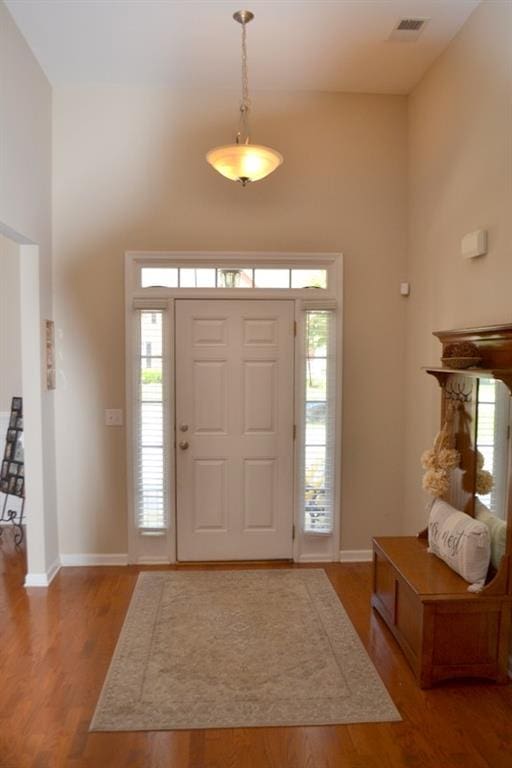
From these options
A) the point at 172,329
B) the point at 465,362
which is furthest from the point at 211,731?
the point at 172,329

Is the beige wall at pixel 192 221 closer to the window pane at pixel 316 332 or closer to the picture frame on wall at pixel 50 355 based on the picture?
the picture frame on wall at pixel 50 355

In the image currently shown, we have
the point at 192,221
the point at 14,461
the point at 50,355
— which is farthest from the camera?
the point at 14,461

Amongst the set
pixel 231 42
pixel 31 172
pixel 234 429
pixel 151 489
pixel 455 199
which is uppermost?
pixel 231 42

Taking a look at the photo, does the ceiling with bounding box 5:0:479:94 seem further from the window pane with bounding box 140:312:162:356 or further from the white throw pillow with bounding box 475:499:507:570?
the white throw pillow with bounding box 475:499:507:570

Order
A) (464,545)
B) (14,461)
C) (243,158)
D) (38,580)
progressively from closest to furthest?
(464,545) < (243,158) < (38,580) < (14,461)

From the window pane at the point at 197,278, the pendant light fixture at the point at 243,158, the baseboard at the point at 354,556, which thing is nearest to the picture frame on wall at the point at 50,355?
the window pane at the point at 197,278

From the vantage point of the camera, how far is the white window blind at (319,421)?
13.8ft

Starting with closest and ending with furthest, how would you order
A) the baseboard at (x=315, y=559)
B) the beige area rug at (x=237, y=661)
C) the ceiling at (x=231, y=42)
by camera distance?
the beige area rug at (x=237, y=661) < the ceiling at (x=231, y=42) < the baseboard at (x=315, y=559)

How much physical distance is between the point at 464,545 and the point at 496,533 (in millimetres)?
177

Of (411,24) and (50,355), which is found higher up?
(411,24)

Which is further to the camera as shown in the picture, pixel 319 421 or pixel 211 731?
pixel 319 421

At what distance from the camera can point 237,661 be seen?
9.43 feet

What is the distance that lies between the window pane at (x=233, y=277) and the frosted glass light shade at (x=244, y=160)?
104 centimetres

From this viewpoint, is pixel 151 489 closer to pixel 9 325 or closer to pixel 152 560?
pixel 152 560
